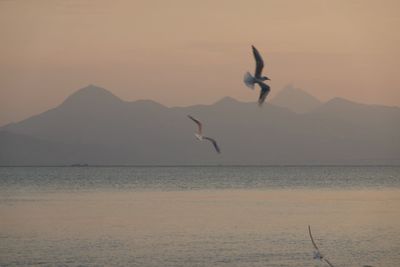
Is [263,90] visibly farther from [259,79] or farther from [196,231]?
[196,231]

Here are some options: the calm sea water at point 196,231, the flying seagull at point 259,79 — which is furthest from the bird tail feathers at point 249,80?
the calm sea water at point 196,231

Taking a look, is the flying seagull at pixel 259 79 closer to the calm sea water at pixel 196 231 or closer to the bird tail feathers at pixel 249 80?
the bird tail feathers at pixel 249 80

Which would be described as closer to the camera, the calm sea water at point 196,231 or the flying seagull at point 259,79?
the flying seagull at point 259,79

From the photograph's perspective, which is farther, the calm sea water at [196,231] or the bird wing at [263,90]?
the calm sea water at [196,231]

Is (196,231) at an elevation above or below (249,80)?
above

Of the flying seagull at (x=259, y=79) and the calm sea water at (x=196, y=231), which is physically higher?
the calm sea water at (x=196, y=231)

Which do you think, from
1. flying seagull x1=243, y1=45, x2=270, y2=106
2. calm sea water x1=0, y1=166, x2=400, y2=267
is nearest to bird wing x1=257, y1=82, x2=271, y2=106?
flying seagull x1=243, y1=45, x2=270, y2=106

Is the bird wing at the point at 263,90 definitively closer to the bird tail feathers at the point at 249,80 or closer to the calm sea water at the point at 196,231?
the bird tail feathers at the point at 249,80

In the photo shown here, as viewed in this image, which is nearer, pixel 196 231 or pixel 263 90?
pixel 263 90

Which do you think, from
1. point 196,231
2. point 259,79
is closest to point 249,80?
point 259,79

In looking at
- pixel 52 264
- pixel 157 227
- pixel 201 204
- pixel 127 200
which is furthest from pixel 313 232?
pixel 127 200

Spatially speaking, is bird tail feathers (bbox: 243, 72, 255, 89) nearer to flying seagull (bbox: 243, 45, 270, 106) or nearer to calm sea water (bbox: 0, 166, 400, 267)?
flying seagull (bbox: 243, 45, 270, 106)

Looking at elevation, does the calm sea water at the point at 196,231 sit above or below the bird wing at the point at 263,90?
above

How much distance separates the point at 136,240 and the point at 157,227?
701cm
